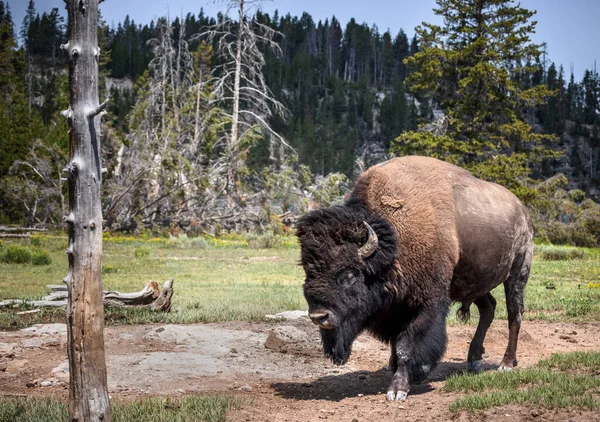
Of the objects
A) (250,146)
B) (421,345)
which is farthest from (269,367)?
(250,146)

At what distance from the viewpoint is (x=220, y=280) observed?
1742 cm

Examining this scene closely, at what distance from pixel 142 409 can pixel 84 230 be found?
6.18 feet

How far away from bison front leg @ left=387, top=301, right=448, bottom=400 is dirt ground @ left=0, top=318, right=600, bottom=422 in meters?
0.25

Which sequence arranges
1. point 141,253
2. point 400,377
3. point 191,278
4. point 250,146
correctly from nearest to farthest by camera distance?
point 400,377 → point 191,278 → point 141,253 → point 250,146

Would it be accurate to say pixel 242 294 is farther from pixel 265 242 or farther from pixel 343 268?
pixel 265 242

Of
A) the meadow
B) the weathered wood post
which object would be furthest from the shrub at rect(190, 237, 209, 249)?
the weathered wood post

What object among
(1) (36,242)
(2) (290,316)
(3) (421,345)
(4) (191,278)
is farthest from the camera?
(1) (36,242)

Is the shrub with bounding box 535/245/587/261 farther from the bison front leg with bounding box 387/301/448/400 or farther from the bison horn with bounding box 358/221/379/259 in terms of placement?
the bison horn with bounding box 358/221/379/259

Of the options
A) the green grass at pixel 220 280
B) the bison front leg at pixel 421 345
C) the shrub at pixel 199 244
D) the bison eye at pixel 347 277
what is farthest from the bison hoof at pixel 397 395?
the shrub at pixel 199 244

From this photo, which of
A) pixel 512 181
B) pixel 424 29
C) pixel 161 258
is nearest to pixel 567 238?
pixel 512 181

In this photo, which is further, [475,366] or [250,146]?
[250,146]

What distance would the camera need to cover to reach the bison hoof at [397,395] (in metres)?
6.52

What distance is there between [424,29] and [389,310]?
27073 millimetres

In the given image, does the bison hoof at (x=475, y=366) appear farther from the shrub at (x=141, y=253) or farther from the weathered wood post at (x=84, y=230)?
the shrub at (x=141, y=253)
